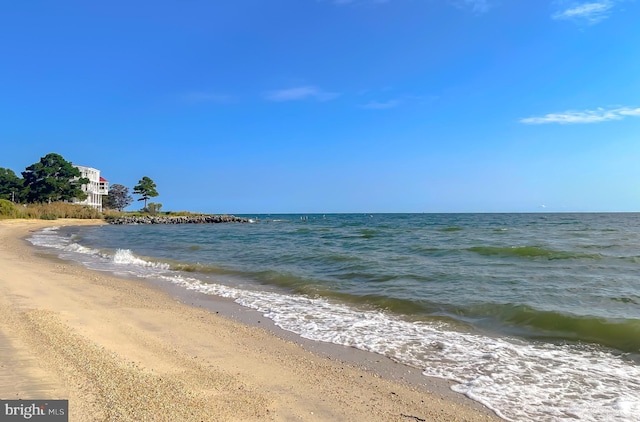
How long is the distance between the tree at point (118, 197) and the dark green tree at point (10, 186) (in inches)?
1222

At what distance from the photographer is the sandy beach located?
3.62 metres

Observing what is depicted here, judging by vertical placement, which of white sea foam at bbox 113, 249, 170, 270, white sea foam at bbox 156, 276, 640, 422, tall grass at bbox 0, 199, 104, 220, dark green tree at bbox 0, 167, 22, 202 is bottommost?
white sea foam at bbox 156, 276, 640, 422

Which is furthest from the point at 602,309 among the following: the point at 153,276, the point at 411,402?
the point at 153,276

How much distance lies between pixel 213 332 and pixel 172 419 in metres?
3.09

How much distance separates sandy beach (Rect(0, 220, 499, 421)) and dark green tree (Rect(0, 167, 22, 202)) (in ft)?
252

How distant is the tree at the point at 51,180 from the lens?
62.7 metres

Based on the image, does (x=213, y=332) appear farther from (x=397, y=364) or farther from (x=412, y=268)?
(x=412, y=268)

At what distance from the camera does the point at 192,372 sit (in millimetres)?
4465

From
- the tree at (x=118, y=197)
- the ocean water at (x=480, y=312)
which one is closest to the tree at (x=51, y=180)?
the tree at (x=118, y=197)

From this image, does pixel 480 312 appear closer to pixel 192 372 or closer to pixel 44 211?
pixel 192 372

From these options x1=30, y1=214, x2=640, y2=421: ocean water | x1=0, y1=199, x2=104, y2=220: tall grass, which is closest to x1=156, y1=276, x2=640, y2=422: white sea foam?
x1=30, y1=214, x2=640, y2=421: ocean water

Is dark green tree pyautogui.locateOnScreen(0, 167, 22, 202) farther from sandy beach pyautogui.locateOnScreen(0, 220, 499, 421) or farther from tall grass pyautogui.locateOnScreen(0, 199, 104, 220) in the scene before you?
sandy beach pyautogui.locateOnScreen(0, 220, 499, 421)

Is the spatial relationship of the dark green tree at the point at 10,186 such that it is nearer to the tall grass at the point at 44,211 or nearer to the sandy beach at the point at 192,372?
the tall grass at the point at 44,211

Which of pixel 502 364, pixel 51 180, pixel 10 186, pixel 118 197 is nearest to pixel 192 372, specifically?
pixel 502 364
